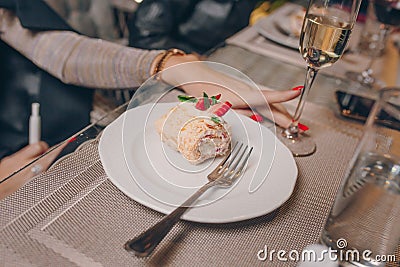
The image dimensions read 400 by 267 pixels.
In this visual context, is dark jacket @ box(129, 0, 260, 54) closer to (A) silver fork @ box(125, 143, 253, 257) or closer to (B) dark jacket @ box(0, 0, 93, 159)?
(B) dark jacket @ box(0, 0, 93, 159)

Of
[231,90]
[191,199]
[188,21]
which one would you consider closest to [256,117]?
[231,90]

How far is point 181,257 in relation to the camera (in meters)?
0.40

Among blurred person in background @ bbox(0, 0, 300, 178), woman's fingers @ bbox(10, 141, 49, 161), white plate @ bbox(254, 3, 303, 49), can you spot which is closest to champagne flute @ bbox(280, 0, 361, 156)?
blurred person in background @ bbox(0, 0, 300, 178)

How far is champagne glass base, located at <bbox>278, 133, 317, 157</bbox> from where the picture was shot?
1.92ft

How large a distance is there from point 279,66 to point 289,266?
0.57m

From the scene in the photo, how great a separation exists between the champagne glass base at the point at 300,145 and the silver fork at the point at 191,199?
3.5 inches

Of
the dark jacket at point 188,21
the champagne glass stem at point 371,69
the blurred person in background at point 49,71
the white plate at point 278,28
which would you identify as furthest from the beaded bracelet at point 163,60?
the dark jacket at point 188,21

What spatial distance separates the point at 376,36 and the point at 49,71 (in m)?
0.81

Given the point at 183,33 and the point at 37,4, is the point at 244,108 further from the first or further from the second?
the point at 183,33

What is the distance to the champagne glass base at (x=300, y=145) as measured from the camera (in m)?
0.58

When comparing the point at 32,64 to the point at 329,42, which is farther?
the point at 32,64

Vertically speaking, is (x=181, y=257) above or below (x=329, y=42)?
below

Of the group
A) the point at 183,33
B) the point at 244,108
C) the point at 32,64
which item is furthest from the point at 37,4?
the point at 183,33

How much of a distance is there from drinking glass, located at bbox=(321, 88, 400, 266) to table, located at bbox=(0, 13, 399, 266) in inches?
1.9
